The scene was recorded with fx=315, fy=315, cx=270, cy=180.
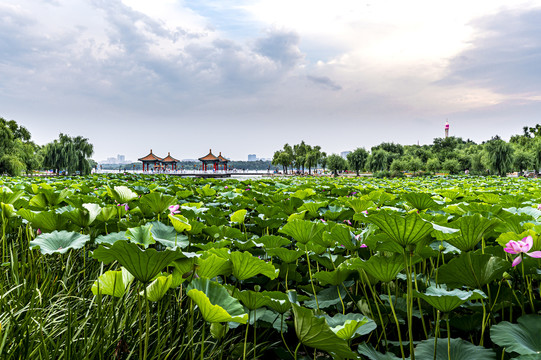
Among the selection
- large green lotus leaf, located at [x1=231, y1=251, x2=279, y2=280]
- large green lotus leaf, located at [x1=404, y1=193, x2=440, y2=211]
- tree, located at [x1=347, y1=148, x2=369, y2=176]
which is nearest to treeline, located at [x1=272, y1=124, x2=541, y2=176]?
tree, located at [x1=347, y1=148, x2=369, y2=176]

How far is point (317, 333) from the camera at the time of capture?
0.80 meters

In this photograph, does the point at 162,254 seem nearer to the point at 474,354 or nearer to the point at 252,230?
the point at 474,354

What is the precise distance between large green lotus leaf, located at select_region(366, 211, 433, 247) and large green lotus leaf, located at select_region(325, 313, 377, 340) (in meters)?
0.27

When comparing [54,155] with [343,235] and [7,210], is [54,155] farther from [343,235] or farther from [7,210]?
[343,235]

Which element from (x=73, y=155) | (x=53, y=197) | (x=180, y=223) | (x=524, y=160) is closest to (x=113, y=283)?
(x=180, y=223)

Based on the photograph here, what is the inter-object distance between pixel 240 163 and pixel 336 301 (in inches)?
5136

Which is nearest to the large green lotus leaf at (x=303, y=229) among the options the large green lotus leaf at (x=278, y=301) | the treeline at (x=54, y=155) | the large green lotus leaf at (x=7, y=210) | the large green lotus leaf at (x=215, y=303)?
the large green lotus leaf at (x=278, y=301)

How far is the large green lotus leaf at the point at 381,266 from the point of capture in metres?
1.07

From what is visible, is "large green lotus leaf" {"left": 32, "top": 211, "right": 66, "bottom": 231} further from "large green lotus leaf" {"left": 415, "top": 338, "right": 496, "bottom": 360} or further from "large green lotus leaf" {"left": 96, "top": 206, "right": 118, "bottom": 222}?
"large green lotus leaf" {"left": 415, "top": 338, "right": 496, "bottom": 360}

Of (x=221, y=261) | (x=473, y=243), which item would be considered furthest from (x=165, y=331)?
(x=473, y=243)

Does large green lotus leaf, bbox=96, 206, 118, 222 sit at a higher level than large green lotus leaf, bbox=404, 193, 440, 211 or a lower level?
lower

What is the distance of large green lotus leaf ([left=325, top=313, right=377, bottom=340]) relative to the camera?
2.70ft

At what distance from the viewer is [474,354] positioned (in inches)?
35.8

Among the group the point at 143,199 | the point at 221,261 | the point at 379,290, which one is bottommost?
the point at 379,290
